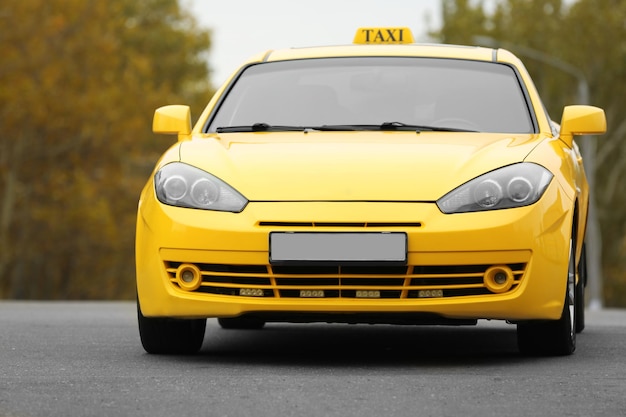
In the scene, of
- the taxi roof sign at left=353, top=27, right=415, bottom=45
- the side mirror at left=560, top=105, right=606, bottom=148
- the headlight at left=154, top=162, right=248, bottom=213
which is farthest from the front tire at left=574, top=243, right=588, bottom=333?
the headlight at left=154, top=162, right=248, bottom=213

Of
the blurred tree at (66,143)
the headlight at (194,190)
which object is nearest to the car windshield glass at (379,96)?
the headlight at (194,190)

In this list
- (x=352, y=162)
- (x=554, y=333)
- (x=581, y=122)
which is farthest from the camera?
(x=581, y=122)

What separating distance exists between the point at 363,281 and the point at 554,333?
3.56 feet

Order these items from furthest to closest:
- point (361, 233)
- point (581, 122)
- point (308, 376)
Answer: point (581, 122), point (361, 233), point (308, 376)

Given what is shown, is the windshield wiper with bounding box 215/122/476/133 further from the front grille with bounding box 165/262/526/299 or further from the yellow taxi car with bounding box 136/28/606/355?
the front grille with bounding box 165/262/526/299

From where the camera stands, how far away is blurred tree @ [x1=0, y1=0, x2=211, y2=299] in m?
31.4

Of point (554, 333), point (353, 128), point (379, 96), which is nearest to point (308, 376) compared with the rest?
point (554, 333)

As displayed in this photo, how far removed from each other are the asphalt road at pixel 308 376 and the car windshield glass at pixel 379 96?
122 cm

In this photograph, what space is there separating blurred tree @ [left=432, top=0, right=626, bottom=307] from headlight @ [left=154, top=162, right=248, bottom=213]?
33.5 m

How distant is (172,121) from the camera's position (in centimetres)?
803

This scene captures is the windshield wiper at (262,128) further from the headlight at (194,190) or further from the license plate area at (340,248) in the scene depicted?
the license plate area at (340,248)

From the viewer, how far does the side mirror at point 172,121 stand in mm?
8008

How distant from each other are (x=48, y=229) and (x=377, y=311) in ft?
94.4

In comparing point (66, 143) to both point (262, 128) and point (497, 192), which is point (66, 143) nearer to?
point (262, 128)
